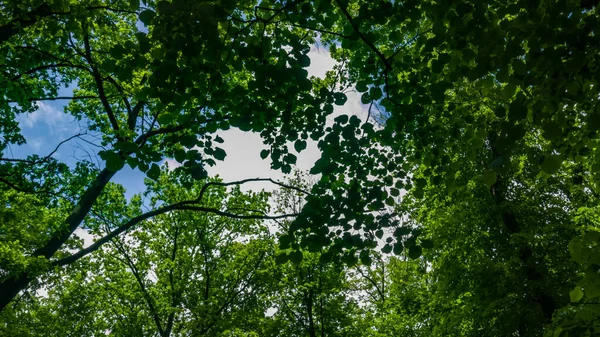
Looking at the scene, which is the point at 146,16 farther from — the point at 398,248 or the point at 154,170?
the point at 398,248

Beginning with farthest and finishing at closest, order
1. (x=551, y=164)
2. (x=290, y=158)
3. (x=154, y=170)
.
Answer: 1. (x=290, y=158)
2. (x=154, y=170)
3. (x=551, y=164)

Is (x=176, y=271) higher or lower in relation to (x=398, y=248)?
higher

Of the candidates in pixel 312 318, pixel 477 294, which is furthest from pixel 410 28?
pixel 312 318

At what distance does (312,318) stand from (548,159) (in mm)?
19334

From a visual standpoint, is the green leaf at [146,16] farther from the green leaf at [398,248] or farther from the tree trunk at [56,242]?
the tree trunk at [56,242]

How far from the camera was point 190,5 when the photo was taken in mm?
2689

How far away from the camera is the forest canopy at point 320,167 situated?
288cm

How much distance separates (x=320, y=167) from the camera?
12.7ft

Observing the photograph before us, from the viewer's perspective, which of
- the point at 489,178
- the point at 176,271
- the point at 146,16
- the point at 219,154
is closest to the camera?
the point at 489,178

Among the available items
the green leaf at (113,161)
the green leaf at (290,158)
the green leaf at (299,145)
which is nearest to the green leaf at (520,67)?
the green leaf at (299,145)

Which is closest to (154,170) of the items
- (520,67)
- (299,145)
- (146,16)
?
(146,16)

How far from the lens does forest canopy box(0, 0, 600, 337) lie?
2877mm

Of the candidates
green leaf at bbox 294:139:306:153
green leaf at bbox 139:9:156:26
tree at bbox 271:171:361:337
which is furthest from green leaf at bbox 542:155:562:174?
tree at bbox 271:171:361:337

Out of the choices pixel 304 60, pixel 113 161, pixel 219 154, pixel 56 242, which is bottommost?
pixel 113 161
